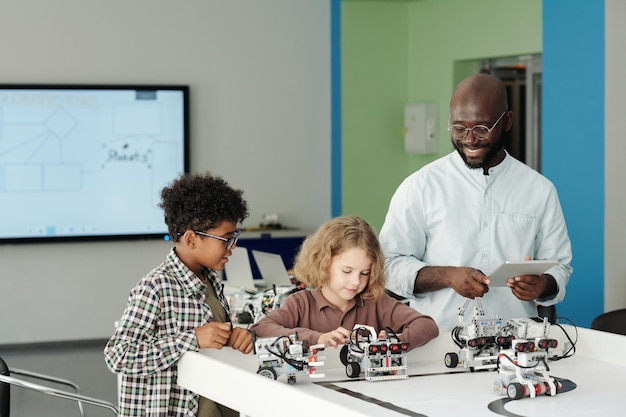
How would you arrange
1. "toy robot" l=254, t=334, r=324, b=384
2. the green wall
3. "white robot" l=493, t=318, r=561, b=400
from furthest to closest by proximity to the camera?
the green wall < "toy robot" l=254, t=334, r=324, b=384 < "white robot" l=493, t=318, r=561, b=400

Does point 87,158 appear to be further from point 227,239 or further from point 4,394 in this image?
point 227,239

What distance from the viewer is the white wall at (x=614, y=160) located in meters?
Answer: 6.16

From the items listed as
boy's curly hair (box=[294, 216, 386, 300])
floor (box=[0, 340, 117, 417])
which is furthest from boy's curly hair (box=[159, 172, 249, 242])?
floor (box=[0, 340, 117, 417])

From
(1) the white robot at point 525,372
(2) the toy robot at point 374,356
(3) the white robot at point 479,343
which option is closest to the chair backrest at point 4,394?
(2) the toy robot at point 374,356

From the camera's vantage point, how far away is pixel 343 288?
300 centimetres

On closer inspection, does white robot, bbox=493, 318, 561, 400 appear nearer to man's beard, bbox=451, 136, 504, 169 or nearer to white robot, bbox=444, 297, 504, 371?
white robot, bbox=444, 297, 504, 371

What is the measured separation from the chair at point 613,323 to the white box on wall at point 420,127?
15.9 feet

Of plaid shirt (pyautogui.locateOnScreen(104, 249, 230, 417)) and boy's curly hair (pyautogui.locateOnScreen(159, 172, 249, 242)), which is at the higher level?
boy's curly hair (pyautogui.locateOnScreen(159, 172, 249, 242))

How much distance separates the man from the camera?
3.28 metres

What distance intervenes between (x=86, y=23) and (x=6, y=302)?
7.79ft

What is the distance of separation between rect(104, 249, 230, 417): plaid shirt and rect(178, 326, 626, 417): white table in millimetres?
73

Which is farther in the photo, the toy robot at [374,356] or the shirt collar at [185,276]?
the shirt collar at [185,276]

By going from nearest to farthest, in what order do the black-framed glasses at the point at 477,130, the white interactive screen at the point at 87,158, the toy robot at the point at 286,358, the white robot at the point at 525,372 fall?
the white robot at the point at 525,372 → the toy robot at the point at 286,358 → the black-framed glasses at the point at 477,130 → the white interactive screen at the point at 87,158

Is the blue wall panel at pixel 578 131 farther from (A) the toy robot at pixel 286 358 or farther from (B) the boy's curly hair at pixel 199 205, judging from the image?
(A) the toy robot at pixel 286 358
